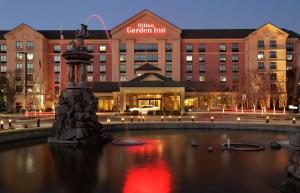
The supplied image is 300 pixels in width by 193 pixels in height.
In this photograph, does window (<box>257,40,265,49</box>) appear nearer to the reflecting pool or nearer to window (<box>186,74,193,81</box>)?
window (<box>186,74,193,81</box>)

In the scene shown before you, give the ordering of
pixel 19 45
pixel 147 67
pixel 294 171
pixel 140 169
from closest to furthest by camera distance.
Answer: pixel 294 171 → pixel 140 169 → pixel 147 67 → pixel 19 45

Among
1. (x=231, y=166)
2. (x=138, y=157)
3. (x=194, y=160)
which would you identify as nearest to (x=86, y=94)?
(x=138, y=157)

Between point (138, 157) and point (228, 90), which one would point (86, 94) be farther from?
point (228, 90)

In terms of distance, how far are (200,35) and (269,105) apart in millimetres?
27772

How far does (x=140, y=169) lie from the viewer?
690 inches

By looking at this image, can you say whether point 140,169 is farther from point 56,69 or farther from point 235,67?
point 235,67

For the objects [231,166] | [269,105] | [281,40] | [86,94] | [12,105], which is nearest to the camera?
[231,166]

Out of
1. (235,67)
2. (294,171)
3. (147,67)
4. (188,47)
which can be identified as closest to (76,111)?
(294,171)

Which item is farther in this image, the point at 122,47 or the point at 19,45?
the point at 122,47

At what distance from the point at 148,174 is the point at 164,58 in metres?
79.7

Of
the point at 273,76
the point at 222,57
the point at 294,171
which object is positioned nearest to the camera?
the point at 294,171

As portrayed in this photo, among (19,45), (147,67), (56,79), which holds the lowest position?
(56,79)

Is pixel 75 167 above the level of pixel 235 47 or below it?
below

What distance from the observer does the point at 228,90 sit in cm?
9012
